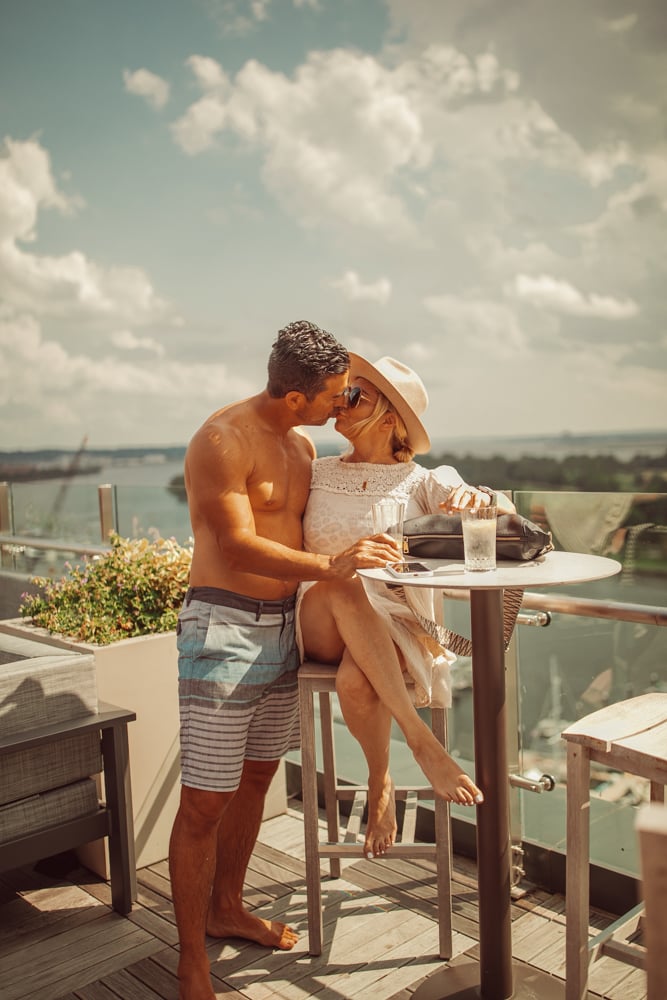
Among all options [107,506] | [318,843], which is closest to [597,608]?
[318,843]

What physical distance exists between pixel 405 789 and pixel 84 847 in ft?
3.79

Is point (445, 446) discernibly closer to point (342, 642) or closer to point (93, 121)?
point (93, 121)

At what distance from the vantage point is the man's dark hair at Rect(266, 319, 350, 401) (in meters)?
2.32

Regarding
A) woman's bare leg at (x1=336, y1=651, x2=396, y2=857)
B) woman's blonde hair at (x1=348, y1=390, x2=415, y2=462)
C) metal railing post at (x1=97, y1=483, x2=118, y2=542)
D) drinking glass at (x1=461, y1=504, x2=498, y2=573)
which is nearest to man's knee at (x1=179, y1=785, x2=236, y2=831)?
woman's bare leg at (x1=336, y1=651, x2=396, y2=857)

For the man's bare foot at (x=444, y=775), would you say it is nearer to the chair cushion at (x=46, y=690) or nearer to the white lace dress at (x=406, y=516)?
the white lace dress at (x=406, y=516)

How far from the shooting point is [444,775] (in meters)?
2.12

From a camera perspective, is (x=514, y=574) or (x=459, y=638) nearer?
(x=514, y=574)

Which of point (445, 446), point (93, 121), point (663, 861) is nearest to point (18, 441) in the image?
point (93, 121)

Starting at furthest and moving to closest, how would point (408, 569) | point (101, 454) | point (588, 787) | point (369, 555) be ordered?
point (101, 454), point (369, 555), point (408, 569), point (588, 787)

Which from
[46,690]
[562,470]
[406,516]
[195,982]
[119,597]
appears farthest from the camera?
[562,470]

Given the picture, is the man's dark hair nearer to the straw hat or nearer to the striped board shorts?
the straw hat

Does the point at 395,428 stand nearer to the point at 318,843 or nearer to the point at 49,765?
the point at 318,843

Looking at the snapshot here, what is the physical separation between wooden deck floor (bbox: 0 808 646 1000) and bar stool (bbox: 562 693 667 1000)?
536 mm

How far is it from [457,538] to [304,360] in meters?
0.63
